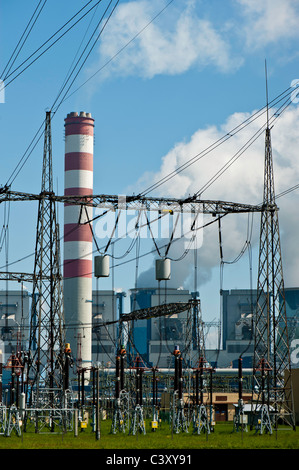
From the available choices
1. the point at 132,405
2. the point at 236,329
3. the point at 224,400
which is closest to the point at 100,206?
the point at 132,405

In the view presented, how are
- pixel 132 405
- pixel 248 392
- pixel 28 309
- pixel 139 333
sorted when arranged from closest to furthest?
pixel 132 405 < pixel 248 392 < pixel 28 309 < pixel 139 333

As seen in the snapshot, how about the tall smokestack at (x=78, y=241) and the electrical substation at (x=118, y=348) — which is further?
the tall smokestack at (x=78, y=241)

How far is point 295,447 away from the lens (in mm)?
27281

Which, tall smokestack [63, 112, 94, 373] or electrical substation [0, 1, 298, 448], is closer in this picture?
electrical substation [0, 1, 298, 448]

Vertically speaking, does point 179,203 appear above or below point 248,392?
above

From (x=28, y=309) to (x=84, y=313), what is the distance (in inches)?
1316

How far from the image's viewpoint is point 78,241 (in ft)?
290

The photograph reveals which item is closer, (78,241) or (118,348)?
(118,348)

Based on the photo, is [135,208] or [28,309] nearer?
[135,208]

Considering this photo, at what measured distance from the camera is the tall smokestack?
291ft

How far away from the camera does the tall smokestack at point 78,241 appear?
3489 inches

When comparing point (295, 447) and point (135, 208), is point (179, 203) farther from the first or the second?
point (295, 447)

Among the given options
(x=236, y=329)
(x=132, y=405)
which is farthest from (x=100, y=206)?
(x=236, y=329)
